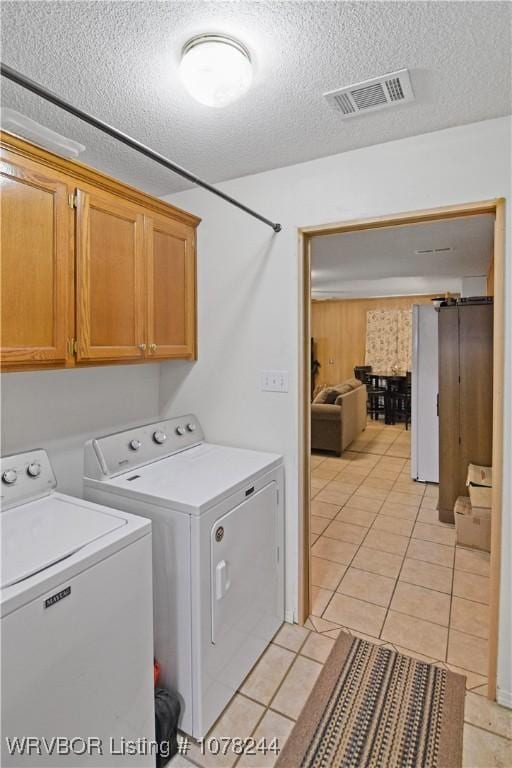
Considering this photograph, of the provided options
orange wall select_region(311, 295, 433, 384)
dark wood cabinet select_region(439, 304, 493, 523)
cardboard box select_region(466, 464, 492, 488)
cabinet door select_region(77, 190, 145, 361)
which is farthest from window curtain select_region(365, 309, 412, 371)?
cabinet door select_region(77, 190, 145, 361)

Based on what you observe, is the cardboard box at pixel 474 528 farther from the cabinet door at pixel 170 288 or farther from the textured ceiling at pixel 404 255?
the cabinet door at pixel 170 288

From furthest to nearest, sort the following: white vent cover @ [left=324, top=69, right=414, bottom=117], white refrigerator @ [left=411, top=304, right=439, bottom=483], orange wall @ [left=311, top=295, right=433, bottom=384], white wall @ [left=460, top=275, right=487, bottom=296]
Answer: orange wall @ [left=311, top=295, right=433, bottom=384] → white wall @ [left=460, top=275, right=487, bottom=296] → white refrigerator @ [left=411, top=304, right=439, bottom=483] → white vent cover @ [left=324, top=69, right=414, bottom=117]

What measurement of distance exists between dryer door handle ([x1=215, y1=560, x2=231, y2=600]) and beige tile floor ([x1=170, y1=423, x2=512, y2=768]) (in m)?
0.53

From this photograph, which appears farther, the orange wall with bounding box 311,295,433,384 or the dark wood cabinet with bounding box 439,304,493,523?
the orange wall with bounding box 311,295,433,384

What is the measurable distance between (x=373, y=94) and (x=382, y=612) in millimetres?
2561

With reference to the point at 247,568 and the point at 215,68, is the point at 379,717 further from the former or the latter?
the point at 215,68

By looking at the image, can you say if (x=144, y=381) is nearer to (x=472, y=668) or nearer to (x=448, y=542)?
(x=472, y=668)

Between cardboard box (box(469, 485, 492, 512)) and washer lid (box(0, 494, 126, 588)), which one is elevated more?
washer lid (box(0, 494, 126, 588))

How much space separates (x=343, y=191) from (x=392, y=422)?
6.19 meters

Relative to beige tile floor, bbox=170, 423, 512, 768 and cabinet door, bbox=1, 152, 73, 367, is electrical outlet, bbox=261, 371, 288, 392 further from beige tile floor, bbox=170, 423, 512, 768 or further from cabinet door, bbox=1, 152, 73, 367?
beige tile floor, bbox=170, 423, 512, 768

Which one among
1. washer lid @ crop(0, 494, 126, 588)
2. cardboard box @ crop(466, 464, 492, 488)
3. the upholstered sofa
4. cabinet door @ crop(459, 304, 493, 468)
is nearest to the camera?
washer lid @ crop(0, 494, 126, 588)

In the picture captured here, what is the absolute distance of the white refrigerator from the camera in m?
4.34

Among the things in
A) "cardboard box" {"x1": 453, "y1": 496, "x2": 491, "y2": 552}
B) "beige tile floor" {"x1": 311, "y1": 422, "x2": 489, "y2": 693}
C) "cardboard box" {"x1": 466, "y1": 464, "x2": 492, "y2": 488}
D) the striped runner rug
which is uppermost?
"cardboard box" {"x1": 466, "y1": 464, "x2": 492, "y2": 488}

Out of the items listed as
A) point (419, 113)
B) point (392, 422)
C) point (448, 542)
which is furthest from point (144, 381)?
point (392, 422)
